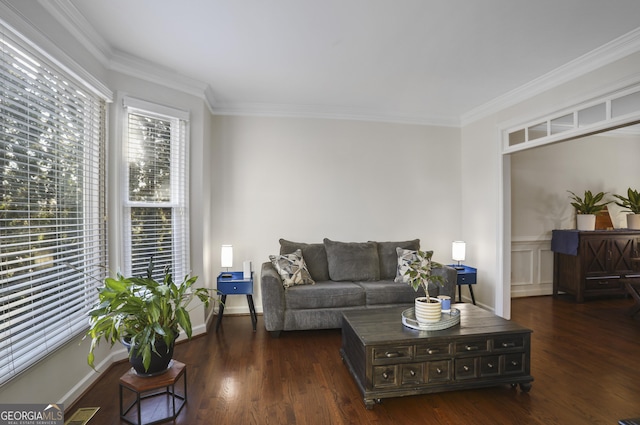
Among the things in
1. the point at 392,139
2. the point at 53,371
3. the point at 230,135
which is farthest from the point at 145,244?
the point at 392,139

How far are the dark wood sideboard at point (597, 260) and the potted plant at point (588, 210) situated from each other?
0.19 m

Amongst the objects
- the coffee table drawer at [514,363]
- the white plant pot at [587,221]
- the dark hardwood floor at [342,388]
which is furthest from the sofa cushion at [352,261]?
the white plant pot at [587,221]

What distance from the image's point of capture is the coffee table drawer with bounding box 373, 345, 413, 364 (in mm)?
2205

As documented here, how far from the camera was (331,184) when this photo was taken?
14.7ft

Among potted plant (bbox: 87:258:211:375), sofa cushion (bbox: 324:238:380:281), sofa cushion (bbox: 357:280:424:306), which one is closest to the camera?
potted plant (bbox: 87:258:211:375)

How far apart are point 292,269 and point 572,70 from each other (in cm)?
350

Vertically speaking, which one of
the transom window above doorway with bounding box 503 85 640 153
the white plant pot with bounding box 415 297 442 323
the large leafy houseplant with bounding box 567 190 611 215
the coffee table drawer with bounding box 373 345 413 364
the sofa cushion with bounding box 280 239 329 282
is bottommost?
the coffee table drawer with bounding box 373 345 413 364

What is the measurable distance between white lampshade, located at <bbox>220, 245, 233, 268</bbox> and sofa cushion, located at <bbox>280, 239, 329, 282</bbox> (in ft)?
2.06

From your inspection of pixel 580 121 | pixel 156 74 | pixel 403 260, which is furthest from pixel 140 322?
pixel 580 121

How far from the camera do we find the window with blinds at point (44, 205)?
1756mm

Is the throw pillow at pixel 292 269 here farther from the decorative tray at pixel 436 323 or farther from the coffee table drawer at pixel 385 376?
the coffee table drawer at pixel 385 376

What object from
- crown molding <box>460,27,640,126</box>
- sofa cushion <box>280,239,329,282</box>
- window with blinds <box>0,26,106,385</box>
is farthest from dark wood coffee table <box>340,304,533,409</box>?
crown molding <box>460,27,640,126</box>

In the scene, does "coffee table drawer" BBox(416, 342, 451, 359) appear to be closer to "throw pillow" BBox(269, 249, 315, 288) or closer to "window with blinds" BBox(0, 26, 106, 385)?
"throw pillow" BBox(269, 249, 315, 288)

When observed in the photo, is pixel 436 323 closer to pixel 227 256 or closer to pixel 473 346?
pixel 473 346
